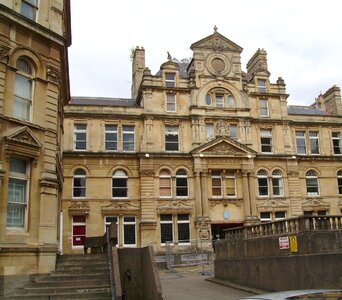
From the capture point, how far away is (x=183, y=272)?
25391 millimetres

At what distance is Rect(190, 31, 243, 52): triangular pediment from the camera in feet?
121

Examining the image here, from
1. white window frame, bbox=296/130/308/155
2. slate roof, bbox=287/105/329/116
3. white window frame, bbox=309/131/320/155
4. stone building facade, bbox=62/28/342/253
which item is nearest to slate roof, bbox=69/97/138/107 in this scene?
stone building facade, bbox=62/28/342/253

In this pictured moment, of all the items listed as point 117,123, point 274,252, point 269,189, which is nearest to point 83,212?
point 117,123

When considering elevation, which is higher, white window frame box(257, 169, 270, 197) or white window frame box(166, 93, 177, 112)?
white window frame box(166, 93, 177, 112)

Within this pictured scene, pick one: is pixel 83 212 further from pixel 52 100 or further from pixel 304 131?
pixel 304 131

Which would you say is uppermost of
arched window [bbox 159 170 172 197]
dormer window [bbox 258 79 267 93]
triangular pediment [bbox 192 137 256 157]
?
dormer window [bbox 258 79 267 93]

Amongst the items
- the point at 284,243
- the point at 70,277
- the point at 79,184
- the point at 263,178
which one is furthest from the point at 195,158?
the point at 70,277

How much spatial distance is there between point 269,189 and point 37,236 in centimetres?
2494

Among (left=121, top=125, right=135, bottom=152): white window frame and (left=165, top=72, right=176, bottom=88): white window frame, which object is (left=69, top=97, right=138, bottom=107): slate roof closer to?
(left=121, top=125, right=135, bottom=152): white window frame

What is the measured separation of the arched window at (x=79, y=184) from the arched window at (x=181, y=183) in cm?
729

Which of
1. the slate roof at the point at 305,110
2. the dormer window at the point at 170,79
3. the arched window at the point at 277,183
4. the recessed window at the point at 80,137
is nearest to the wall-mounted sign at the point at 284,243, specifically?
the arched window at the point at 277,183

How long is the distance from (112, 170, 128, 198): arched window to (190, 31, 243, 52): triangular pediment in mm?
Result: 12325

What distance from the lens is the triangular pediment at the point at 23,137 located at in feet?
45.8

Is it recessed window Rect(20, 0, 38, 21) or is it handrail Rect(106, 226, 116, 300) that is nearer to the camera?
handrail Rect(106, 226, 116, 300)
